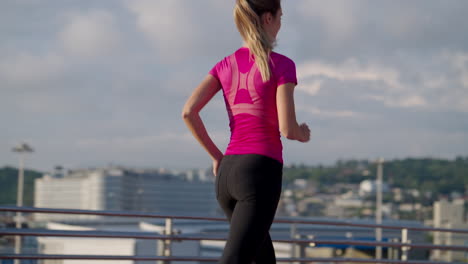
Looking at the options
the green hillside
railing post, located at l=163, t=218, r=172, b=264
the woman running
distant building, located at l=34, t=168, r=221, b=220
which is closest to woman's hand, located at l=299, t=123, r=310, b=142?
the woman running

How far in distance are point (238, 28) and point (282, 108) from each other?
15.4 inches

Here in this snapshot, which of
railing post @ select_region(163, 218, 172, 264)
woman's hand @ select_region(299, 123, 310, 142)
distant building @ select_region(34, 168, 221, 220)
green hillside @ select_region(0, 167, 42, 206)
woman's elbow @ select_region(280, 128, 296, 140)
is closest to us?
woman's elbow @ select_region(280, 128, 296, 140)

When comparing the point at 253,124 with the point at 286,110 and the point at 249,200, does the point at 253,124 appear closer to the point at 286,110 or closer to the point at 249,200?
the point at 286,110

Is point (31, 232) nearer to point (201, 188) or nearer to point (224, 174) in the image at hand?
point (224, 174)

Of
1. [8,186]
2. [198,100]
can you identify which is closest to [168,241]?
[198,100]

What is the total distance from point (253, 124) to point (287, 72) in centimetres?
24

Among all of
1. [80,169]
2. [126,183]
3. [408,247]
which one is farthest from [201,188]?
[408,247]

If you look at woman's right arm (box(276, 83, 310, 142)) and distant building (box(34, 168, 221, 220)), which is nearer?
woman's right arm (box(276, 83, 310, 142))

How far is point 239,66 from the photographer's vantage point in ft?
10.4

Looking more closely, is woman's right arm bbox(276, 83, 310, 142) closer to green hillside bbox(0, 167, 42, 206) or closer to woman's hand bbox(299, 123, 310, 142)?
woman's hand bbox(299, 123, 310, 142)

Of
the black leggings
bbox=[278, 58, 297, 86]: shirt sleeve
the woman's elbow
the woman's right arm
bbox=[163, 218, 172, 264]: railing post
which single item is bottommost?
bbox=[163, 218, 172, 264]: railing post

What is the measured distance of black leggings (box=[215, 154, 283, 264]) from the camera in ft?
9.80

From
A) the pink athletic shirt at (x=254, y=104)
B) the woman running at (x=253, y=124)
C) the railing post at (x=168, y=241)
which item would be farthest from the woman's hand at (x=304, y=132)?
the railing post at (x=168, y=241)

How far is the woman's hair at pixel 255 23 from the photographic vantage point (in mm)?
3119
